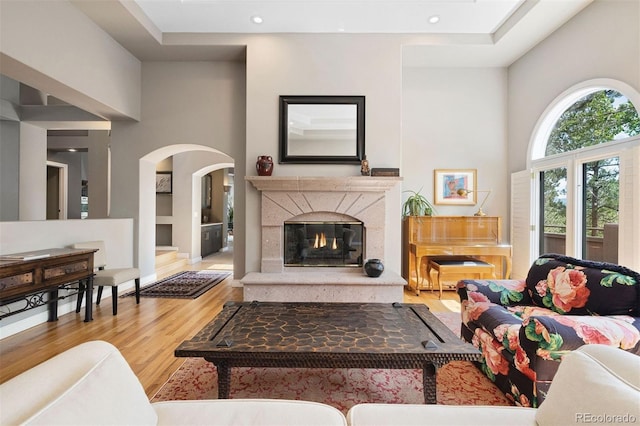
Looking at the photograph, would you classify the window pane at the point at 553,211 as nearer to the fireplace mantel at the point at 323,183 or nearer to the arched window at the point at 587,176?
the arched window at the point at 587,176

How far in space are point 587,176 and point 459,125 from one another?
6.05ft

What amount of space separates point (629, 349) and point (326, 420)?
1.68m

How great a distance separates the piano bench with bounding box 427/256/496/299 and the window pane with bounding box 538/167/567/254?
2.54ft

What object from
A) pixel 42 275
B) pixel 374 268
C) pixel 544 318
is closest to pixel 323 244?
pixel 374 268

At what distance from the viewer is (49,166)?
26.0 ft

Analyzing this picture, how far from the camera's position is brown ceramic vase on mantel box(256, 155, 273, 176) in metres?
3.96

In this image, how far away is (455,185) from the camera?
4762 millimetres

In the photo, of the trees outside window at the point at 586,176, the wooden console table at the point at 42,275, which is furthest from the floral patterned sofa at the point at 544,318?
the wooden console table at the point at 42,275

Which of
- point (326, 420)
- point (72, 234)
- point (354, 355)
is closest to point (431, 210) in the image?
point (354, 355)

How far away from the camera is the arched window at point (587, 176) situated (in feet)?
9.43

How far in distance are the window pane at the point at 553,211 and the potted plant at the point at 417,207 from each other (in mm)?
1451

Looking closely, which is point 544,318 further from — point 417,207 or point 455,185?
point 455,185

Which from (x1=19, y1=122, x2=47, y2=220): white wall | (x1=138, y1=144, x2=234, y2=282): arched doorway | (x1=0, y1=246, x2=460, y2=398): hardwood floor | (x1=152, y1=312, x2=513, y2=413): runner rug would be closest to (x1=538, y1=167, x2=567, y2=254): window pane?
(x1=0, y1=246, x2=460, y2=398): hardwood floor

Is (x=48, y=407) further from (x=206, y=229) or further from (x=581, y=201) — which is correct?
(x=206, y=229)
